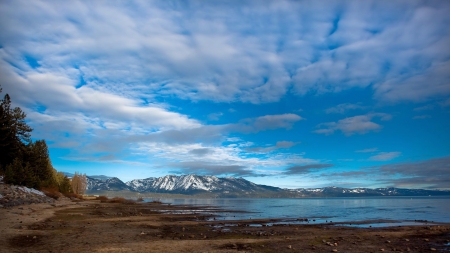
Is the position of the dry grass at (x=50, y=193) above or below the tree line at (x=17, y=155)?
below

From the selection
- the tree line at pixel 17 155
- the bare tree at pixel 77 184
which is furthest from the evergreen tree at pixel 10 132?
the bare tree at pixel 77 184

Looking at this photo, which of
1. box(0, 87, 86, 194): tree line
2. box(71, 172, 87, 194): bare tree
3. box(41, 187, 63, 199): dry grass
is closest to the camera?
box(0, 87, 86, 194): tree line

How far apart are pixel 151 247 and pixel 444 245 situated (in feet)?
79.0

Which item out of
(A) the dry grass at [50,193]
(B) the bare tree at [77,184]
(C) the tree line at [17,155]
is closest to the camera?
(C) the tree line at [17,155]

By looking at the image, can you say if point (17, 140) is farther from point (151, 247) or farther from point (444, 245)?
point (444, 245)

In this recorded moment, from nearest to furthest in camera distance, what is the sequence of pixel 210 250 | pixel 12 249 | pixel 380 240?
pixel 12 249, pixel 210 250, pixel 380 240

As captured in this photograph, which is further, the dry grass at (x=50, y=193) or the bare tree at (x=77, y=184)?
the bare tree at (x=77, y=184)

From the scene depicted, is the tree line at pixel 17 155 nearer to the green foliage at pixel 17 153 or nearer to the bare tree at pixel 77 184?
the green foliage at pixel 17 153

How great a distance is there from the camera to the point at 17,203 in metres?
43.7

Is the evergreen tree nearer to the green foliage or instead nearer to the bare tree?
the green foliage

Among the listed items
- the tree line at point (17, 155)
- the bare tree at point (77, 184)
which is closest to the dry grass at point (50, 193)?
the tree line at point (17, 155)

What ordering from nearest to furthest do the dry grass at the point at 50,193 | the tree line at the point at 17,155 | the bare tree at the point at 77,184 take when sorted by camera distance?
the tree line at the point at 17,155, the dry grass at the point at 50,193, the bare tree at the point at 77,184

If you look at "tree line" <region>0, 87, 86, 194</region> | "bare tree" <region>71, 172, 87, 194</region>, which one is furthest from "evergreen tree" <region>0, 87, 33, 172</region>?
"bare tree" <region>71, 172, 87, 194</region>

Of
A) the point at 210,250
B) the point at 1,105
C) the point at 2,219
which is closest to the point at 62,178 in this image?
the point at 1,105
